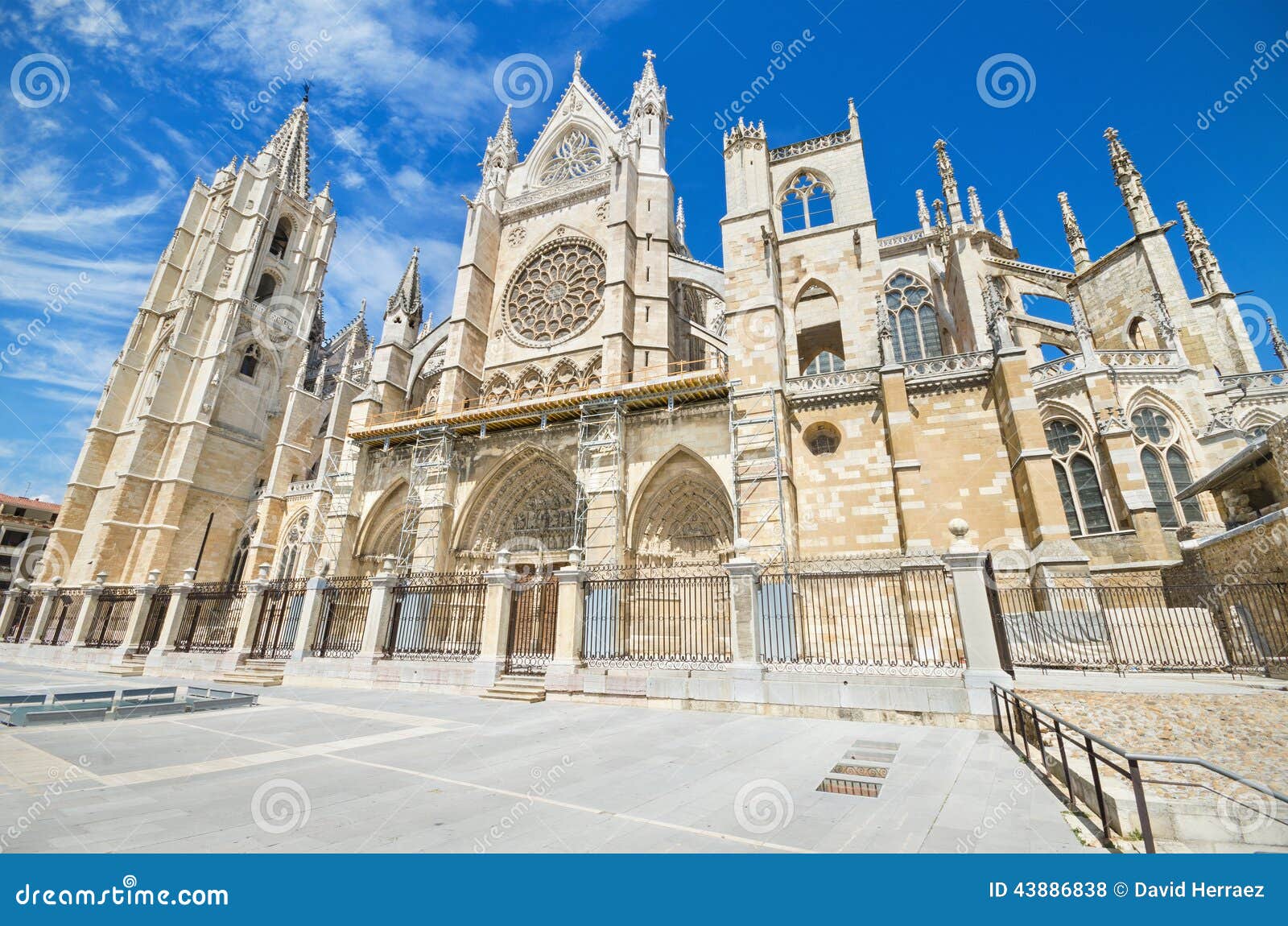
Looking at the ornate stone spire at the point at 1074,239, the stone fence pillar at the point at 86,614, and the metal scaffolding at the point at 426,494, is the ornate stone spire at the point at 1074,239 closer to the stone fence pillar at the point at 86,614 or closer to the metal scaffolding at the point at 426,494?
the metal scaffolding at the point at 426,494

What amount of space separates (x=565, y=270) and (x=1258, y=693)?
2091 cm

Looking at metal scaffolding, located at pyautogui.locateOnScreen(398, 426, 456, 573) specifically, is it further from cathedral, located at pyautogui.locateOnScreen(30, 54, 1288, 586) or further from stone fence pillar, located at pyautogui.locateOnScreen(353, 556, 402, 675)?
stone fence pillar, located at pyautogui.locateOnScreen(353, 556, 402, 675)

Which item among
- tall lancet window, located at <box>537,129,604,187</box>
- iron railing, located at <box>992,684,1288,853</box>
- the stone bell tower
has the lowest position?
iron railing, located at <box>992,684,1288,853</box>

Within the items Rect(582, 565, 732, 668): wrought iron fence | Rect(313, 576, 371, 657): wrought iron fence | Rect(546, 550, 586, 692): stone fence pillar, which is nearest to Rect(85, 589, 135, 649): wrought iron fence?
Rect(313, 576, 371, 657): wrought iron fence

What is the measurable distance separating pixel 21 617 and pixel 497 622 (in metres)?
20.3

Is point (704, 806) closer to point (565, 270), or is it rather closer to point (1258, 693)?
point (1258, 693)

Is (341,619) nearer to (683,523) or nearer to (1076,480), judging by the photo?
(683,523)

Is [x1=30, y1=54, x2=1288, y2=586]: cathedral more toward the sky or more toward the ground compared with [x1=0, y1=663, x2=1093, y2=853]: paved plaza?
more toward the sky

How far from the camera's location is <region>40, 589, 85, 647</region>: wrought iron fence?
52.6 feet

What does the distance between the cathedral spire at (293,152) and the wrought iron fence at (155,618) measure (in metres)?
27.3

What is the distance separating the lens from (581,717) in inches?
286

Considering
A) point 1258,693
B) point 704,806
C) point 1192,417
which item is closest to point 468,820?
point 704,806

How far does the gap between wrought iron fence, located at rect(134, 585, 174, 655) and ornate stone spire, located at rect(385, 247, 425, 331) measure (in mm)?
12027
